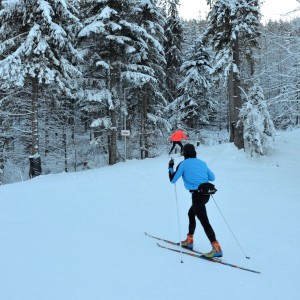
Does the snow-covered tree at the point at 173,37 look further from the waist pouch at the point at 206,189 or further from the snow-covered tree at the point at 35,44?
the waist pouch at the point at 206,189

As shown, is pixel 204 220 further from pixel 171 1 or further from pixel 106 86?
pixel 171 1

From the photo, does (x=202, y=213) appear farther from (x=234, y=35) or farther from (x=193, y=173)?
(x=234, y=35)

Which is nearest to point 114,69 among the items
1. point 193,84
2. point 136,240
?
point 193,84

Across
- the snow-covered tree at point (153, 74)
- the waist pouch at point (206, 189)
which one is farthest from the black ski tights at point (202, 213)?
the snow-covered tree at point (153, 74)

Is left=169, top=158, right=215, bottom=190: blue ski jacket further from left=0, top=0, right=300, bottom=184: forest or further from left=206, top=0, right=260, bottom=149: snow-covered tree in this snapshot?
left=206, top=0, right=260, bottom=149: snow-covered tree

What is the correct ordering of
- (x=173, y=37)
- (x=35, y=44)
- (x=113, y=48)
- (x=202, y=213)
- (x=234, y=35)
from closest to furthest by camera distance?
(x=202, y=213) → (x=35, y=44) → (x=234, y=35) → (x=113, y=48) → (x=173, y=37)

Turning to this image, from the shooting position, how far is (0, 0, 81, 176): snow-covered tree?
51.7 feet

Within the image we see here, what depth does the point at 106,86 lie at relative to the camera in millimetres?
20625

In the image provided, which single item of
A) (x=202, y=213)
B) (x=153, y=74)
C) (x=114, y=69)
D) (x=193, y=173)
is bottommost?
(x=202, y=213)

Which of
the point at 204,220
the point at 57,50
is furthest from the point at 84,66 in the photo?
the point at 204,220

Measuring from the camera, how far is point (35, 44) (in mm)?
16188

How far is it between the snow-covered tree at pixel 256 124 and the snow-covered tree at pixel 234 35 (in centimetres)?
103

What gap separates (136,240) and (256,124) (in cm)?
1103

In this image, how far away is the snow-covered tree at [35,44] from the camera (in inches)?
620
